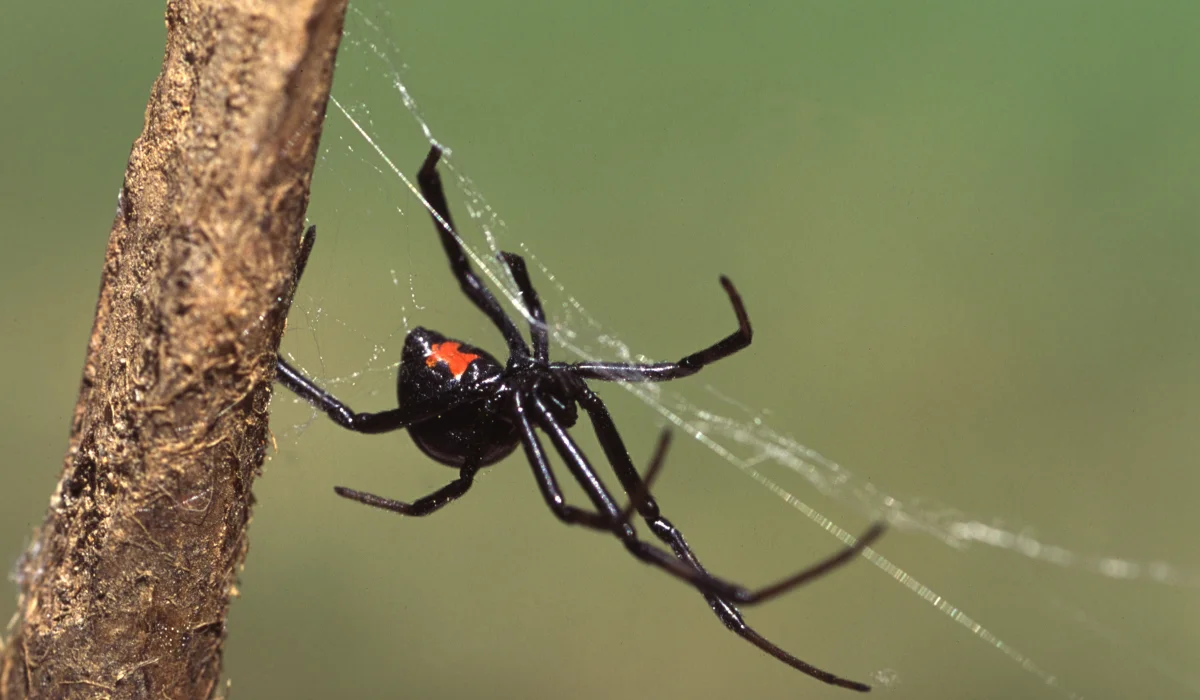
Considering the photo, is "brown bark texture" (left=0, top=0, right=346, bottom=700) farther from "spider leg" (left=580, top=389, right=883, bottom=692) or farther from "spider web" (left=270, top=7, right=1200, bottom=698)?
"spider web" (left=270, top=7, right=1200, bottom=698)

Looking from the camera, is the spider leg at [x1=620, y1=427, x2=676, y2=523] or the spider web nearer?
the spider leg at [x1=620, y1=427, x2=676, y2=523]

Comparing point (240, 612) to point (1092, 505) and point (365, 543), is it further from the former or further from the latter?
point (1092, 505)

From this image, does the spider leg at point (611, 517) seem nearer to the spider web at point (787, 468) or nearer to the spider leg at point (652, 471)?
the spider leg at point (652, 471)

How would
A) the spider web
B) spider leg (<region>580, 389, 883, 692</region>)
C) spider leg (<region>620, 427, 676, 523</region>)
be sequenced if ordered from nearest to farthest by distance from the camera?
spider leg (<region>620, 427, 676, 523</region>)
spider leg (<region>580, 389, 883, 692</region>)
the spider web

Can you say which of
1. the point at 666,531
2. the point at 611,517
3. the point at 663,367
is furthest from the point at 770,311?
the point at 611,517

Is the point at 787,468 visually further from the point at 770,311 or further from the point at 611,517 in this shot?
the point at 611,517

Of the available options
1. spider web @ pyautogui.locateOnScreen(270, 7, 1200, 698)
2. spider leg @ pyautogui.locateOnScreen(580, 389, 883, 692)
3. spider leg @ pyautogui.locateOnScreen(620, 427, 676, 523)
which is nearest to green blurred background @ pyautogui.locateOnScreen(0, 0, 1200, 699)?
spider web @ pyautogui.locateOnScreen(270, 7, 1200, 698)

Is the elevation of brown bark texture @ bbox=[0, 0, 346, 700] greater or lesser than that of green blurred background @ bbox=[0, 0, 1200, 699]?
lesser
